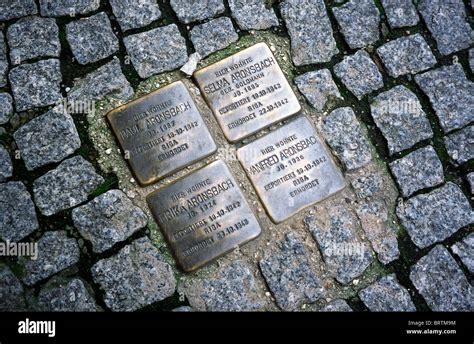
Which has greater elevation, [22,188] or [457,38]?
[22,188]

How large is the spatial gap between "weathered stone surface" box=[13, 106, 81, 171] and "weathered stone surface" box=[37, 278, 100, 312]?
2.11 feet

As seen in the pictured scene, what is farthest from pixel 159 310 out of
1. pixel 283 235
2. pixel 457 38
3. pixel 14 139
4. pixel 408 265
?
pixel 457 38

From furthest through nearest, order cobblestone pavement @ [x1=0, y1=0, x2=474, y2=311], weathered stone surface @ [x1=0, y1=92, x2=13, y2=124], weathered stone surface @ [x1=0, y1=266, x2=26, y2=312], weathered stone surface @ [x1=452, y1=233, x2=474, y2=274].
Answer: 1. weathered stone surface @ [x1=452, y1=233, x2=474, y2=274]
2. weathered stone surface @ [x1=0, y1=92, x2=13, y2=124]
3. cobblestone pavement @ [x1=0, y1=0, x2=474, y2=311]
4. weathered stone surface @ [x1=0, y1=266, x2=26, y2=312]

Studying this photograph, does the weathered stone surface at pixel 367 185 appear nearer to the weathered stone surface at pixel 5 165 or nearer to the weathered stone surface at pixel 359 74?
the weathered stone surface at pixel 359 74

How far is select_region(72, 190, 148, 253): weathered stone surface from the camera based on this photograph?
268 centimetres

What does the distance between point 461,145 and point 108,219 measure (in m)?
2.08

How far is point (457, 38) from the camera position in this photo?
10.6 feet

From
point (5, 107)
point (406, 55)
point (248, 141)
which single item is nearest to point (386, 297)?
point (248, 141)

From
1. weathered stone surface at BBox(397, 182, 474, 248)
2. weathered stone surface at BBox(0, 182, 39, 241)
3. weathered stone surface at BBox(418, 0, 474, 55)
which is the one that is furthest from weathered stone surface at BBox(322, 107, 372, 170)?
weathered stone surface at BBox(0, 182, 39, 241)

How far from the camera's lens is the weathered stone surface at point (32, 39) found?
286 centimetres

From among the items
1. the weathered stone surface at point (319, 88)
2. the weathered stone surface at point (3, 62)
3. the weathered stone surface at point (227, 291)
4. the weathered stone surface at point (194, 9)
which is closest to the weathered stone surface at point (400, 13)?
the weathered stone surface at point (319, 88)

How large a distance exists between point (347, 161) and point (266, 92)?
0.60 m

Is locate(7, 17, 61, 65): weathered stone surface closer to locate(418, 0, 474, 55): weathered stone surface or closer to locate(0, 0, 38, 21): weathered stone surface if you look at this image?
locate(0, 0, 38, 21): weathered stone surface

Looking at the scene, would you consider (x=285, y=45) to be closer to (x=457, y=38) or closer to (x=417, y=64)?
(x=417, y=64)
